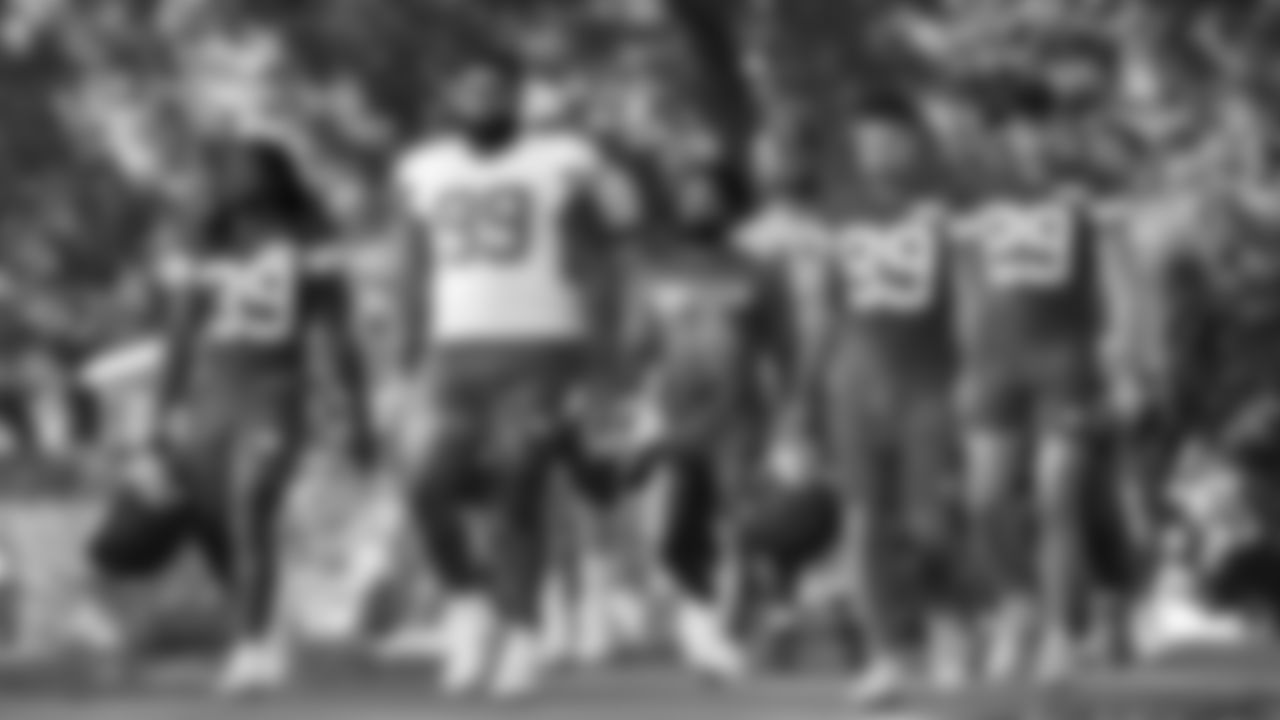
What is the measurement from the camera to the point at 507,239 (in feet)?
47.3

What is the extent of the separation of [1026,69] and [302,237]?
2929mm

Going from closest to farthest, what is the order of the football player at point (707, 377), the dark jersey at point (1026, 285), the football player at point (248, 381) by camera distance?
the dark jersey at point (1026, 285)
the football player at point (248, 381)
the football player at point (707, 377)

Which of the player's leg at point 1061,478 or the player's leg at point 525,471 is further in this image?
the player's leg at point 1061,478

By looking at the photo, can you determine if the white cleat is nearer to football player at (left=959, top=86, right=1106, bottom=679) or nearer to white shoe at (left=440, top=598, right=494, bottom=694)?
white shoe at (left=440, top=598, right=494, bottom=694)

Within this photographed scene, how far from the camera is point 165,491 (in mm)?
15141

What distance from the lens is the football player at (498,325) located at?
14398mm

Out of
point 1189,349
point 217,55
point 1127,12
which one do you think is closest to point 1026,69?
point 1189,349

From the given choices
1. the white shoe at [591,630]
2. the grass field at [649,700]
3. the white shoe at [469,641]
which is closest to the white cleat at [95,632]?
the grass field at [649,700]

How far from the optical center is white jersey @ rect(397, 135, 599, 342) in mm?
14398

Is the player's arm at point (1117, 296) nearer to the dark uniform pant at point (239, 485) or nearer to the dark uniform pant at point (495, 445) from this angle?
the dark uniform pant at point (495, 445)

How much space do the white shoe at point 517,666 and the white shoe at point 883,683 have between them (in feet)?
4.19

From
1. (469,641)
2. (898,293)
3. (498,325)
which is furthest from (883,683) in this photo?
(498,325)

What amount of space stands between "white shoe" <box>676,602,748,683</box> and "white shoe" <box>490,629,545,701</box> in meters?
0.77

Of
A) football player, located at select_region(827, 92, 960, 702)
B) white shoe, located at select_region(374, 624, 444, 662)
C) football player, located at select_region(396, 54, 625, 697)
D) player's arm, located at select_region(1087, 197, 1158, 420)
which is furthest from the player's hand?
white shoe, located at select_region(374, 624, 444, 662)
